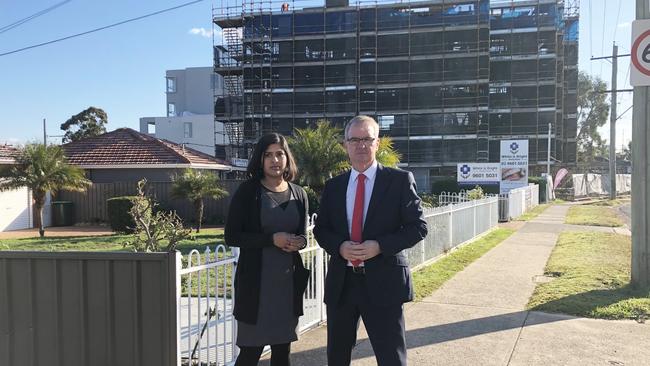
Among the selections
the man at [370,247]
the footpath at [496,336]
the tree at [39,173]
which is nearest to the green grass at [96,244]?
the tree at [39,173]

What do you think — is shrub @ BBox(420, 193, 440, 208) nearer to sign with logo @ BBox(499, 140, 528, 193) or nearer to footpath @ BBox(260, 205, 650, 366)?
footpath @ BBox(260, 205, 650, 366)

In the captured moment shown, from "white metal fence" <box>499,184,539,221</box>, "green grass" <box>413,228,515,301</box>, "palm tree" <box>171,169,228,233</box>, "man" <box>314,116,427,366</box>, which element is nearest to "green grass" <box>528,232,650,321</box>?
"green grass" <box>413,228,515,301</box>

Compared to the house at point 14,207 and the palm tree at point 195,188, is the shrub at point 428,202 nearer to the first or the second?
the palm tree at point 195,188

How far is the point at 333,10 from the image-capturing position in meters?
52.7

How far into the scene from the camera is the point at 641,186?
7.30m

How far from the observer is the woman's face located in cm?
352

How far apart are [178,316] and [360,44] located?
2000 inches

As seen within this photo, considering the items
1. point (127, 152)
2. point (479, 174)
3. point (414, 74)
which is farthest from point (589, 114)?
point (127, 152)

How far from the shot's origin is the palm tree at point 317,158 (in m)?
14.8

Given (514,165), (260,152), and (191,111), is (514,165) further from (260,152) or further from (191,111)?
(191,111)

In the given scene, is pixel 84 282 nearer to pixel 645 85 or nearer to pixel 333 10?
pixel 645 85

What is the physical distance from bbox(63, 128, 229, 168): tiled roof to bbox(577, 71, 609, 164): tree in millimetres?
58219

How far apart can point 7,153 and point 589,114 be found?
70.2m

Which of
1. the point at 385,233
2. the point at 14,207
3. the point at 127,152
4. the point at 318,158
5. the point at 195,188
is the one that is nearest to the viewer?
the point at 385,233
